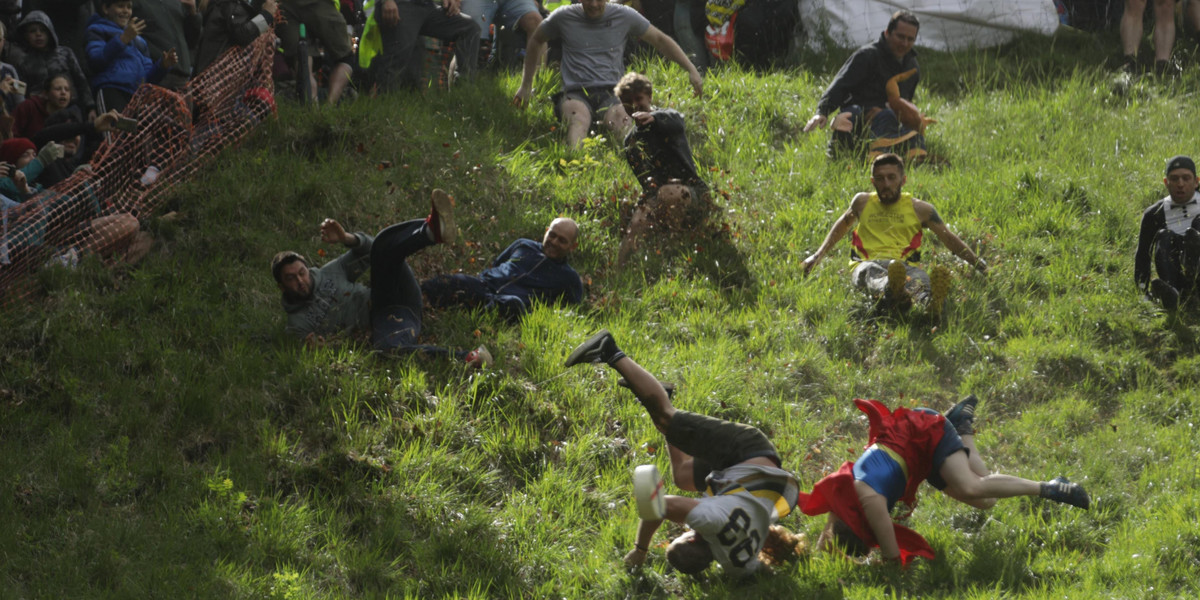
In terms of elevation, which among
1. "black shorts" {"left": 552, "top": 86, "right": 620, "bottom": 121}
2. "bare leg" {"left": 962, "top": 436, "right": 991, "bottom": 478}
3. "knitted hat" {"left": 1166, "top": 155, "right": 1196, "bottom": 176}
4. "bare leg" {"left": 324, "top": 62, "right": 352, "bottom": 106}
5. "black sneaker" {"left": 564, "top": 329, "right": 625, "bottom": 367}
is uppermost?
"knitted hat" {"left": 1166, "top": 155, "right": 1196, "bottom": 176}

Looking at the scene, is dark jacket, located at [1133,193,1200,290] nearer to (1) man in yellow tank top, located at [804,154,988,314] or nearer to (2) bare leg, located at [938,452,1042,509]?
(1) man in yellow tank top, located at [804,154,988,314]

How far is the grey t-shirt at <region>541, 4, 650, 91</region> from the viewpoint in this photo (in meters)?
12.2

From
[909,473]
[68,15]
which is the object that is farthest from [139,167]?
[909,473]

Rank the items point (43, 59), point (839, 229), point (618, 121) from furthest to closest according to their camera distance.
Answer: point (618, 121)
point (43, 59)
point (839, 229)

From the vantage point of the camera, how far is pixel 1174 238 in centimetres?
938

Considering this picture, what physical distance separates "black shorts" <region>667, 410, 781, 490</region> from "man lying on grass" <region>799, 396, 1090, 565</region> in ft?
1.33

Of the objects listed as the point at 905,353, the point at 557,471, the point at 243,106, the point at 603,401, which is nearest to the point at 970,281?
the point at 905,353

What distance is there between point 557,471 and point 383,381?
123 centimetres

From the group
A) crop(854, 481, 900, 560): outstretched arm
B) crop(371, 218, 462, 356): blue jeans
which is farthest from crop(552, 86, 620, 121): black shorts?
crop(854, 481, 900, 560): outstretched arm

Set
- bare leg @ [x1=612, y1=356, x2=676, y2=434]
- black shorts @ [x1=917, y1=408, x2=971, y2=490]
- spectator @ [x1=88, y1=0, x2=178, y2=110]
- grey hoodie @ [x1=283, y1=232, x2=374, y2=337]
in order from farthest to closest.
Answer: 1. spectator @ [x1=88, y1=0, x2=178, y2=110]
2. grey hoodie @ [x1=283, y1=232, x2=374, y2=337]
3. bare leg @ [x1=612, y1=356, x2=676, y2=434]
4. black shorts @ [x1=917, y1=408, x2=971, y2=490]

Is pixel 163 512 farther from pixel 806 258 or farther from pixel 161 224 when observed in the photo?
pixel 806 258

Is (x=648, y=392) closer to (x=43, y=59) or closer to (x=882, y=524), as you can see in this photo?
(x=882, y=524)

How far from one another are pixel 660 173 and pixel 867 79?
8.29 feet

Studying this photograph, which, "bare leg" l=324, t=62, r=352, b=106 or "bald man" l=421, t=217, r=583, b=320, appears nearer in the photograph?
"bald man" l=421, t=217, r=583, b=320
